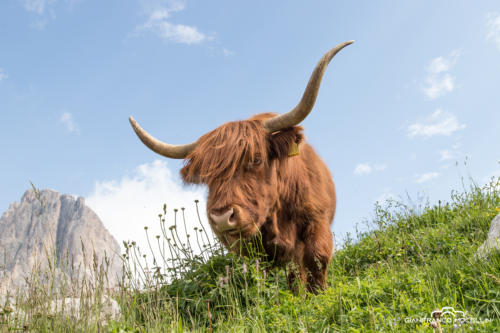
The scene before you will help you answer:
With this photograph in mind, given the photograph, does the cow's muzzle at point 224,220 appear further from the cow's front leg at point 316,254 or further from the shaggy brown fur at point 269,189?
the cow's front leg at point 316,254

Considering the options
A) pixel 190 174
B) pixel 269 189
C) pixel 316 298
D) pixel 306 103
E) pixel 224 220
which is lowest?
pixel 316 298

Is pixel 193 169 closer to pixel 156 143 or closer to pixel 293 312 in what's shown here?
pixel 156 143

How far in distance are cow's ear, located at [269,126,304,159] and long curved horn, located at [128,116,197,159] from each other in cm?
113

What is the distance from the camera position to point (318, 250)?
4488 millimetres

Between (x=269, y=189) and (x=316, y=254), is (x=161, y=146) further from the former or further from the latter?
(x=316, y=254)

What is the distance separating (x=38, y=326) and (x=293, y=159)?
304cm

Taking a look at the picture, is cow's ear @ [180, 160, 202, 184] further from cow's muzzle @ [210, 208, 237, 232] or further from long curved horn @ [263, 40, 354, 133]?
long curved horn @ [263, 40, 354, 133]

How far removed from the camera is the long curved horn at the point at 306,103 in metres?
4.00

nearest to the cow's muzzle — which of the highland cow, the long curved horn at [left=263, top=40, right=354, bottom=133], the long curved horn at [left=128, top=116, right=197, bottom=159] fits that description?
the highland cow

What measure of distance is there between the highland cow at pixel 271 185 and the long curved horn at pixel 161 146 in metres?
0.03

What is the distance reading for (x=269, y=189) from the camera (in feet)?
13.3

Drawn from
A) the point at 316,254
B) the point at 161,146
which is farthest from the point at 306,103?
the point at 161,146

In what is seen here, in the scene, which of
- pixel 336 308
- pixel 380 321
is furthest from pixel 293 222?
pixel 380 321

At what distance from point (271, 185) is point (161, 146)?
1876 millimetres
